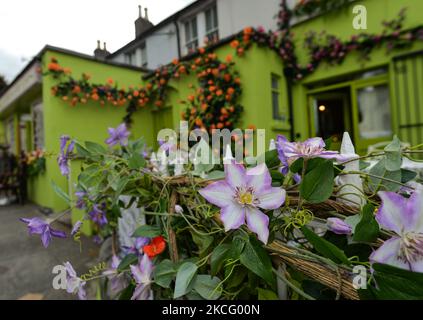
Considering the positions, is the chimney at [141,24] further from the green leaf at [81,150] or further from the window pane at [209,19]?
the window pane at [209,19]

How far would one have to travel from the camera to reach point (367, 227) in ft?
0.95

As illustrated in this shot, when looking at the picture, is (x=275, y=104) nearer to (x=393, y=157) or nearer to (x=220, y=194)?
(x=393, y=157)

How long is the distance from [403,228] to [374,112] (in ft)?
13.0

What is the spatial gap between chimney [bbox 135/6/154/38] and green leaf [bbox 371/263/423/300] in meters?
0.51

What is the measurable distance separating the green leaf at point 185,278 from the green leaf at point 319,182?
0.79 feet

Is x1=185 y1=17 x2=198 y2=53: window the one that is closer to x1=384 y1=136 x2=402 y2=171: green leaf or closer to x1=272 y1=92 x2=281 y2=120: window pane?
x1=384 y1=136 x2=402 y2=171: green leaf

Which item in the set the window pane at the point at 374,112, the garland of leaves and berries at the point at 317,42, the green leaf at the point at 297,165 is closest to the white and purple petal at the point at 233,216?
the green leaf at the point at 297,165

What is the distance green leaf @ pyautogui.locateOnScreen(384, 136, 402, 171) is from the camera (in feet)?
1.20

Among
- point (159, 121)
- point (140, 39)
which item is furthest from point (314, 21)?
point (140, 39)

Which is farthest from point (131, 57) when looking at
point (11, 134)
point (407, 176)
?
point (11, 134)

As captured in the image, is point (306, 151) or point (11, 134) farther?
point (11, 134)

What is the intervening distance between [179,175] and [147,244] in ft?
0.65

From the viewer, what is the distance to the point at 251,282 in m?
0.44
